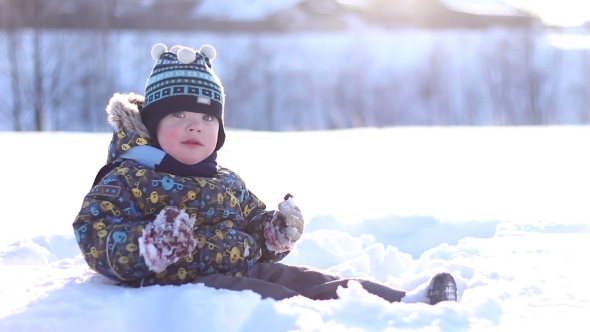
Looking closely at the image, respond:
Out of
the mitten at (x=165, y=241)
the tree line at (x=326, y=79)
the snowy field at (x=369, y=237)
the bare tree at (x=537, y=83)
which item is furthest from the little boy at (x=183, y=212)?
the bare tree at (x=537, y=83)

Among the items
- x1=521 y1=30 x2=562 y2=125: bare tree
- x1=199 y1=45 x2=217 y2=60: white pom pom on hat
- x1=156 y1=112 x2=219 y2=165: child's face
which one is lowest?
x1=156 y1=112 x2=219 y2=165: child's face

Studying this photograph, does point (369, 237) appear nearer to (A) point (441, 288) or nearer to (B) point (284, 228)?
(B) point (284, 228)

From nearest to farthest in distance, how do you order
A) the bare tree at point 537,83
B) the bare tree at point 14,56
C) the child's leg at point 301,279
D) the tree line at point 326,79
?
the child's leg at point 301,279 < the bare tree at point 14,56 < the tree line at point 326,79 < the bare tree at point 537,83

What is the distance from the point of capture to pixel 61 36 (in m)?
16.4

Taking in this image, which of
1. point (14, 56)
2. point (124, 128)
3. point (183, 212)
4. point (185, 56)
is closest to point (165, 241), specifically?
point (183, 212)

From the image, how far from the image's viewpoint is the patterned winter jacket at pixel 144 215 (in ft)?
6.22

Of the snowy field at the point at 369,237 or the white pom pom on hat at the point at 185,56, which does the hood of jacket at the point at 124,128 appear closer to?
the white pom pom on hat at the point at 185,56

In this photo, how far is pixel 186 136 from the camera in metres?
2.14

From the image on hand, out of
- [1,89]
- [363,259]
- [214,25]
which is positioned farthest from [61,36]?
[363,259]

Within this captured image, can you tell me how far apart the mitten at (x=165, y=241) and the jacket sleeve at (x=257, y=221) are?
0.50m

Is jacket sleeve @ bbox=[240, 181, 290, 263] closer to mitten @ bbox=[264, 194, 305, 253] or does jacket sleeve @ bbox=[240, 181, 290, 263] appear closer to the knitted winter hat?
mitten @ bbox=[264, 194, 305, 253]

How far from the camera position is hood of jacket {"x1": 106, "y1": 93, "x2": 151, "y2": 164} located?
2156 mm

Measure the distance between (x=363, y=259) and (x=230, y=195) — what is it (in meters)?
0.68

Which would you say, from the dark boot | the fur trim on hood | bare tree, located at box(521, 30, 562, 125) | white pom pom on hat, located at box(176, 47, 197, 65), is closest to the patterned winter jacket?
the fur trim on hood
